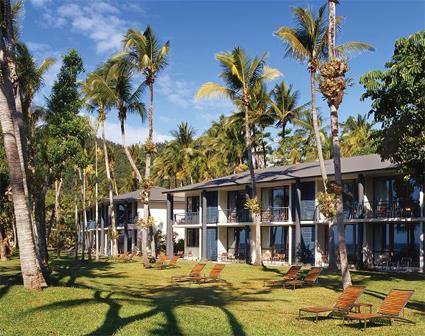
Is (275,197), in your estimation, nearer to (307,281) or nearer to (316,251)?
(316,251)

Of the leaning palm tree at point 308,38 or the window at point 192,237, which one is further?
the window at point 192,237

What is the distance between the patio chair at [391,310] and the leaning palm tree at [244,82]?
17.3 metres

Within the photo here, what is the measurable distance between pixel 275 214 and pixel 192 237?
10812 millimetres

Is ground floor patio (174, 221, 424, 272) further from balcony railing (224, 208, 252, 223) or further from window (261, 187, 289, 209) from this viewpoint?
window (261, 187, 289, 209)

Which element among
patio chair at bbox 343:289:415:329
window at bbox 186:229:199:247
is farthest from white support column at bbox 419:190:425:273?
window at bbox 186:229:199:247

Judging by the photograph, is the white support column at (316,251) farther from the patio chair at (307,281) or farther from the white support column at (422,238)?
the patio chair at (307,281)

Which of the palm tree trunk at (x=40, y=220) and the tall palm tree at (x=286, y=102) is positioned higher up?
the tall palm tree at (x=286, y=102)

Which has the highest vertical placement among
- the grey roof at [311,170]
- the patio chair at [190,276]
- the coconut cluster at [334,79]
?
the coconut cluster at [334,79]

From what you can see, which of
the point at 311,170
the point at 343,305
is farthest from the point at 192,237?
the point at 343,305

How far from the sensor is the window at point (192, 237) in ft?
144

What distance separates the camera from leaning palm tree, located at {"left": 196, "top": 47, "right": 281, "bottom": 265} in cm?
3067

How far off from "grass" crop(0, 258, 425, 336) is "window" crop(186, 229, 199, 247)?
21.3m

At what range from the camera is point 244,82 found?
30812 mm

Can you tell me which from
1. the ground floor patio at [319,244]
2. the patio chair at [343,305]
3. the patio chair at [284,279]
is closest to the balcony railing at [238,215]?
the ground floor patio at [319,244]
